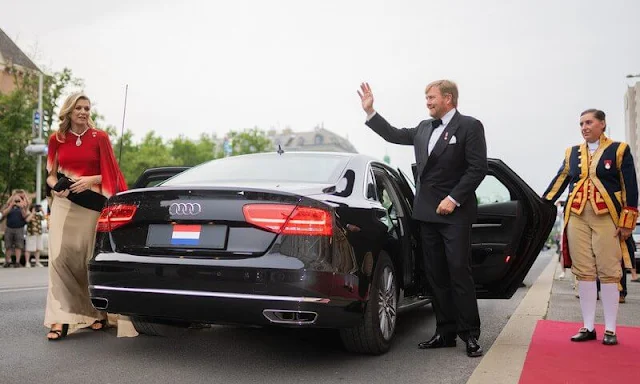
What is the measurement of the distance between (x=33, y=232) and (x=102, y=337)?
1201 cm

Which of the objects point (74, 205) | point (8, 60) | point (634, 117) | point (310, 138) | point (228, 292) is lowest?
point (228, 292)

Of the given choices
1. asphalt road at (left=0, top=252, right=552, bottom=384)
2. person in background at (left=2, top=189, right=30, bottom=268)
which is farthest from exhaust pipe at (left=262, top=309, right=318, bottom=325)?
person in background at (left=2, top=189, right=30, bottom=268)

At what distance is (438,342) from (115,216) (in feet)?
7.98

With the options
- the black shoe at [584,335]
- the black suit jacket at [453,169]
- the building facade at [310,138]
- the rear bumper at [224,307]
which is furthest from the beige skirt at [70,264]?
the building facade at [310,138]

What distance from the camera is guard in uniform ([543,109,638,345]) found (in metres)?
5.29

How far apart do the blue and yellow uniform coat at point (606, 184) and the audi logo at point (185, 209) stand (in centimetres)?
294

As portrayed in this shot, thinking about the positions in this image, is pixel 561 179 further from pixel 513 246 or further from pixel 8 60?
pixel 8 60

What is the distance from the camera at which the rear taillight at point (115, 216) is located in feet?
14.5

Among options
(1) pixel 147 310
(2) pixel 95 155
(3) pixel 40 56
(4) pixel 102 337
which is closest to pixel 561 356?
(1) pixel 147 310

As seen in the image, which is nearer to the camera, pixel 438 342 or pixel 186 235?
pixel 186 235

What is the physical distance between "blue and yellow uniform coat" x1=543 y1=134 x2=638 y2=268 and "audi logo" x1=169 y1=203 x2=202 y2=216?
2.94 metres

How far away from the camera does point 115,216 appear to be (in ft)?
14.8

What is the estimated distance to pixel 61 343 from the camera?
5.16 meters

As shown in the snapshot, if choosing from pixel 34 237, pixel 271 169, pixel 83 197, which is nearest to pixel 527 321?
pixel 271 169
